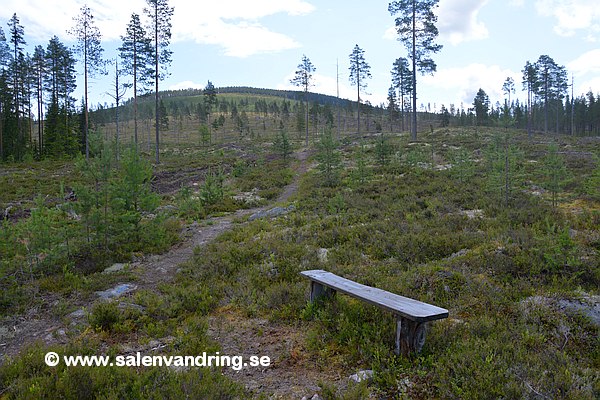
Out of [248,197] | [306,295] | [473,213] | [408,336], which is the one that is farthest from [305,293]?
[248,197]

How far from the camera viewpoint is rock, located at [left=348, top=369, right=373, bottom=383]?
4.03 meters

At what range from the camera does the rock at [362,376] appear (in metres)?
4.03

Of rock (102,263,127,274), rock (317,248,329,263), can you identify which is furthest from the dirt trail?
rock (317,248,329,263)

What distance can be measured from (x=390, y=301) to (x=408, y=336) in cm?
50

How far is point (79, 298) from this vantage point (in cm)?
694

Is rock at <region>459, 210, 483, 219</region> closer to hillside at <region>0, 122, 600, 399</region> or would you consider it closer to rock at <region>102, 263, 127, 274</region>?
hillside at <region>0, 122, 600, 399</region>

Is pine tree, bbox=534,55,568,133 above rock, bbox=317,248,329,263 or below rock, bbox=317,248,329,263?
above

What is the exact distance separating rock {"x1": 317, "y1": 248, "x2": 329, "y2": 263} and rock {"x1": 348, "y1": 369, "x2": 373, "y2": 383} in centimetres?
401

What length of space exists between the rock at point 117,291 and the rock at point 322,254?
13.9 feet

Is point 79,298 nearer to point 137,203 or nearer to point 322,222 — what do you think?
point 137,203

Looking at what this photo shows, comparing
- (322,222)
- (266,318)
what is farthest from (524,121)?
(266,318)

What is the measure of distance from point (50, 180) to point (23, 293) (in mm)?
19933

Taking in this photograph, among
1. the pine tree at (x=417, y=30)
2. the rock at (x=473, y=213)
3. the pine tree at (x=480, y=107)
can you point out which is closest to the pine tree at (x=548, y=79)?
the pine tree at (x=480, y=107)

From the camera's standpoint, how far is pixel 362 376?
13.3 ft
